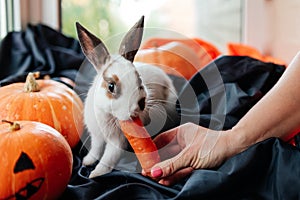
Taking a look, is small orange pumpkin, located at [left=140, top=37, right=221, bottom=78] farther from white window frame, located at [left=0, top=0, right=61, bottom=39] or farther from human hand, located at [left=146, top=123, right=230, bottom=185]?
white window frame, located at [left=0, top=0, right=61, bottom=39]

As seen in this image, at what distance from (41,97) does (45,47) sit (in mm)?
647

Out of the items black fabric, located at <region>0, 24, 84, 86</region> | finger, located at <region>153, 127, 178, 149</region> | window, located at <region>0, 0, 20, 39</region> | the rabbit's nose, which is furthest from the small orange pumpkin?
window, located at <region>0, 0, 20, 39</region>

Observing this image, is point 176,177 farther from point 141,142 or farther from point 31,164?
point 31,164

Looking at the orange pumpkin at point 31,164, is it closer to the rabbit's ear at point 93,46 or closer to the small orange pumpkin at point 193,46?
the rabbit's ear at point 93,46

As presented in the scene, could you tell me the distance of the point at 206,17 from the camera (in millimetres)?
1895

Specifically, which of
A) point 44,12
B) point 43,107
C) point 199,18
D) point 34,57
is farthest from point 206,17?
point 43,107

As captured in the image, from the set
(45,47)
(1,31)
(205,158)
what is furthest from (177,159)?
(1,31)

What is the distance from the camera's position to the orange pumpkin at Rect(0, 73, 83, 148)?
82cm

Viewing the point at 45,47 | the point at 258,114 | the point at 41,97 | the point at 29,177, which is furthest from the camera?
the point at 45,47

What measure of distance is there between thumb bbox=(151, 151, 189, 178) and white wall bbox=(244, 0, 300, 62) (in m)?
0.94

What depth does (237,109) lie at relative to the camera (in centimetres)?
91

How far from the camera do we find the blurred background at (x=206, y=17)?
5.10 feet

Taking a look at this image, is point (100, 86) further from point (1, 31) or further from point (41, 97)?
point (1, 31)

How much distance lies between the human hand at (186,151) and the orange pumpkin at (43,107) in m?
0.18
